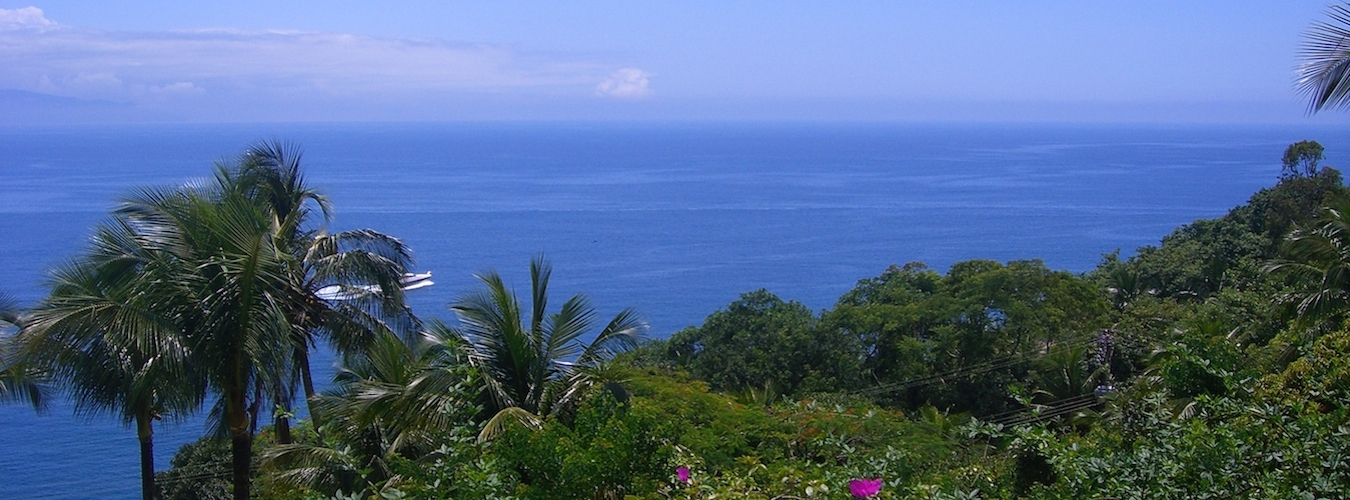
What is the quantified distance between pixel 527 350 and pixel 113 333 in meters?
3.71

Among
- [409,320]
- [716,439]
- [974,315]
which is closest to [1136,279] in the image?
[974,315]

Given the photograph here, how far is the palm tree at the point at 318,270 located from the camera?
502 inches

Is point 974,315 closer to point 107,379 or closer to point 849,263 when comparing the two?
point 107,379

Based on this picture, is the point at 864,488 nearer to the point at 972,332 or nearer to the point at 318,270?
the point at 318,270

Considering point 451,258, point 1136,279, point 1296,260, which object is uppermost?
point 1296,260

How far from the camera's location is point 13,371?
409 inches

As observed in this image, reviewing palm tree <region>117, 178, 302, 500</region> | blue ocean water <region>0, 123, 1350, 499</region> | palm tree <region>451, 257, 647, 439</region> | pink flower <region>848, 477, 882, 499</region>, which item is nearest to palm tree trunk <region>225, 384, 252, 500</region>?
palm tree <region>117, 178, 302, 500</region>

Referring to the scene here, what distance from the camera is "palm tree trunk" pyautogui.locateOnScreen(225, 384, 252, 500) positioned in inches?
421

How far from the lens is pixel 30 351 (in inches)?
370

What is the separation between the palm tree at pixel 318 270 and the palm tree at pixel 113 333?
3.86 ft

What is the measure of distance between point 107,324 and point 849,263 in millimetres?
69639

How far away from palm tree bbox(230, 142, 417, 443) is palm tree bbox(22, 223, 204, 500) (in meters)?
1.18

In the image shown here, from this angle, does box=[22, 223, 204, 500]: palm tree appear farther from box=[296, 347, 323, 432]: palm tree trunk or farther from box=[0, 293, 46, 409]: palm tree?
box=[296, 347, 323, 432]: palm tree trunk

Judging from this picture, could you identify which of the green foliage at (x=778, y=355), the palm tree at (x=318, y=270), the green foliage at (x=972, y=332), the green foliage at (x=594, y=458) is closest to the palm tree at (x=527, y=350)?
the palm tree at (x=318, y=270)
